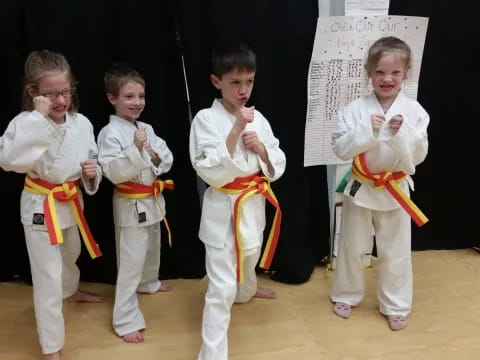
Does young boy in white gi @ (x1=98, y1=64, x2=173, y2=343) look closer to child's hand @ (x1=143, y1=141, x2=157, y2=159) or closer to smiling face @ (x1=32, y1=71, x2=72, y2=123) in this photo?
child's hand @ (x1=143, y1=141, x2=157, y2=159)

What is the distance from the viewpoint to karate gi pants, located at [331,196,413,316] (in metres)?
2.32

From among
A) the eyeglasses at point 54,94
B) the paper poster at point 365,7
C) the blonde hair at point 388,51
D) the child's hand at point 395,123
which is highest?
the paper poster at point 365,7

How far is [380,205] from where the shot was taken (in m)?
2.26

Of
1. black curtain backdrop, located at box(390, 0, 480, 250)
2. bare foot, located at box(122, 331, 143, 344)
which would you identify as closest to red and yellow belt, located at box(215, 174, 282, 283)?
bare foot, located at box(122, 331, 143, 344)

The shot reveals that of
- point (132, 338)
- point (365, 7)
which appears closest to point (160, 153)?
point (132, 338)

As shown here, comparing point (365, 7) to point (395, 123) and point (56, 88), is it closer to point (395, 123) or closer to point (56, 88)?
point (395, 123)

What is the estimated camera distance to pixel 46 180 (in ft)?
6.51

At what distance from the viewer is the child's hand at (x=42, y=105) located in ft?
5.90

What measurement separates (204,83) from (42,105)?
0.96 m

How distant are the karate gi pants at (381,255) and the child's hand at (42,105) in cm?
141

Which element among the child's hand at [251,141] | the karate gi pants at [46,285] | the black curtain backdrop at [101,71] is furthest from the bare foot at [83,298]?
the child's hand at [251,141]

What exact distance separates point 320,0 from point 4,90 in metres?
1.74

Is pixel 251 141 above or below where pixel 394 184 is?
above

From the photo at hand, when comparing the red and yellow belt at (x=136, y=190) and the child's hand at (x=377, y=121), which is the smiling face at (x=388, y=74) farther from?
the red and yellow belt at (x=136, y=190)
